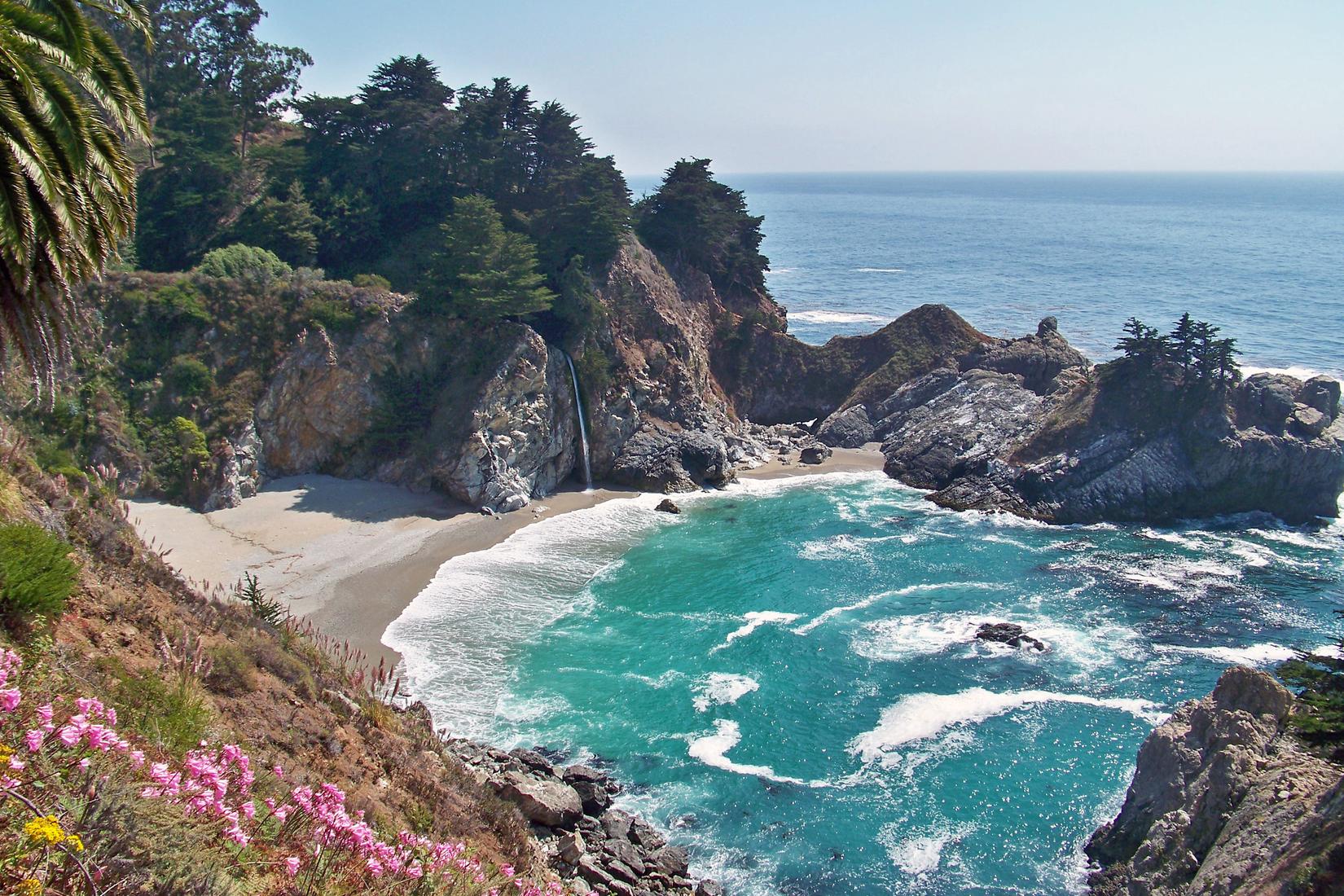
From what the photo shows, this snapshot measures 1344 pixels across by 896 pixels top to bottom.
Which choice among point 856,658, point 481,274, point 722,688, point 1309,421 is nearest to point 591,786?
point 722,688

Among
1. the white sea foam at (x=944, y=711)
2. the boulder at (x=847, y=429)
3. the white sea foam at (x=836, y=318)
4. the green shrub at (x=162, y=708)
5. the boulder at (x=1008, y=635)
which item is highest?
the white sea foam at (x=836, y=318)

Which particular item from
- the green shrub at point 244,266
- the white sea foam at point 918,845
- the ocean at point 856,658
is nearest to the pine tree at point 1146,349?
the ocean at point 856,658

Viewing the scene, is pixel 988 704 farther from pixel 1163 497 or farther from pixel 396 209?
pixel 396 209

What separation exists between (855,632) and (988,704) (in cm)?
558

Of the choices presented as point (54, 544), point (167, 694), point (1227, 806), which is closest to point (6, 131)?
point (54, 544)

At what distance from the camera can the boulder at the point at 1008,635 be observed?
30.8 meters

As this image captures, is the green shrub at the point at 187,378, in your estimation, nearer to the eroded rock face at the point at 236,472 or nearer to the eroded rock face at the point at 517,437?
the eroded rock face at the point at 236,472

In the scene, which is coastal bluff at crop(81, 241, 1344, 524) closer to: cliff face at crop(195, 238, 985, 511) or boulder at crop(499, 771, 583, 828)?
cliff face at crop(195, 238, 985, 511)

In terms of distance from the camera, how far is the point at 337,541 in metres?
36.2

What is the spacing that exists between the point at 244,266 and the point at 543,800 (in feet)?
111

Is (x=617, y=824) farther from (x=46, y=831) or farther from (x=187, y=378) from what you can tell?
(x=187, y=378)

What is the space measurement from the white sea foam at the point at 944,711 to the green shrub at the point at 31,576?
19790mm

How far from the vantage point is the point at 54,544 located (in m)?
12.8

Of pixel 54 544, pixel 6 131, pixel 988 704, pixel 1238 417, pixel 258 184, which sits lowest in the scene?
pixel 988 704
